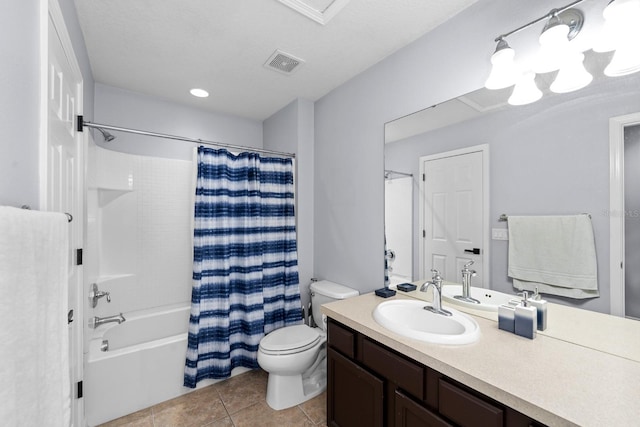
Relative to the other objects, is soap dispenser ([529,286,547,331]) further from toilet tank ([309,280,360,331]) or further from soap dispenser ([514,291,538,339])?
toilet tank ([309,280,360,331])

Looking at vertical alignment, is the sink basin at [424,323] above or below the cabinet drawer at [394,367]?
above

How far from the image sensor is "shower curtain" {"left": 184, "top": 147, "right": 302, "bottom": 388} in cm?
212

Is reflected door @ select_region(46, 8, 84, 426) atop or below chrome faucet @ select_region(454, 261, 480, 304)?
atop

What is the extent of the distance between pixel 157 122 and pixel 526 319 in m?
3.08

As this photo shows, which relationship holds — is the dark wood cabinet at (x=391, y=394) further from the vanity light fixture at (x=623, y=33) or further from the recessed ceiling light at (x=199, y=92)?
the recessed ceiling light at (x=199, y=92)

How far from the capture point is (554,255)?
120cm

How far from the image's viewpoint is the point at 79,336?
1.55 m

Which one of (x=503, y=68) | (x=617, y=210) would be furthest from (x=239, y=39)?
(x=617, y=210)

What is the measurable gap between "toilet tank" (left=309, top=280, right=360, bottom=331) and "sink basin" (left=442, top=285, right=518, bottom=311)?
2.50 feet

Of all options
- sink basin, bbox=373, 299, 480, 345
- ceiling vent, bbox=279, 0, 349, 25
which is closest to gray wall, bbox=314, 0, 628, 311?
sink basin, bbox=373, 299, 480, 345

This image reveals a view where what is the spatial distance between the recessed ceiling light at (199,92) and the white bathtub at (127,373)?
205 cm

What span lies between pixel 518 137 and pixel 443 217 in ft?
1.78

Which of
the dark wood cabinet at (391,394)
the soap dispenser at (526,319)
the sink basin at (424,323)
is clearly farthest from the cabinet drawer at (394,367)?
the soap dispenser at (526,319)

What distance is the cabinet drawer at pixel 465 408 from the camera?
0.89 m
